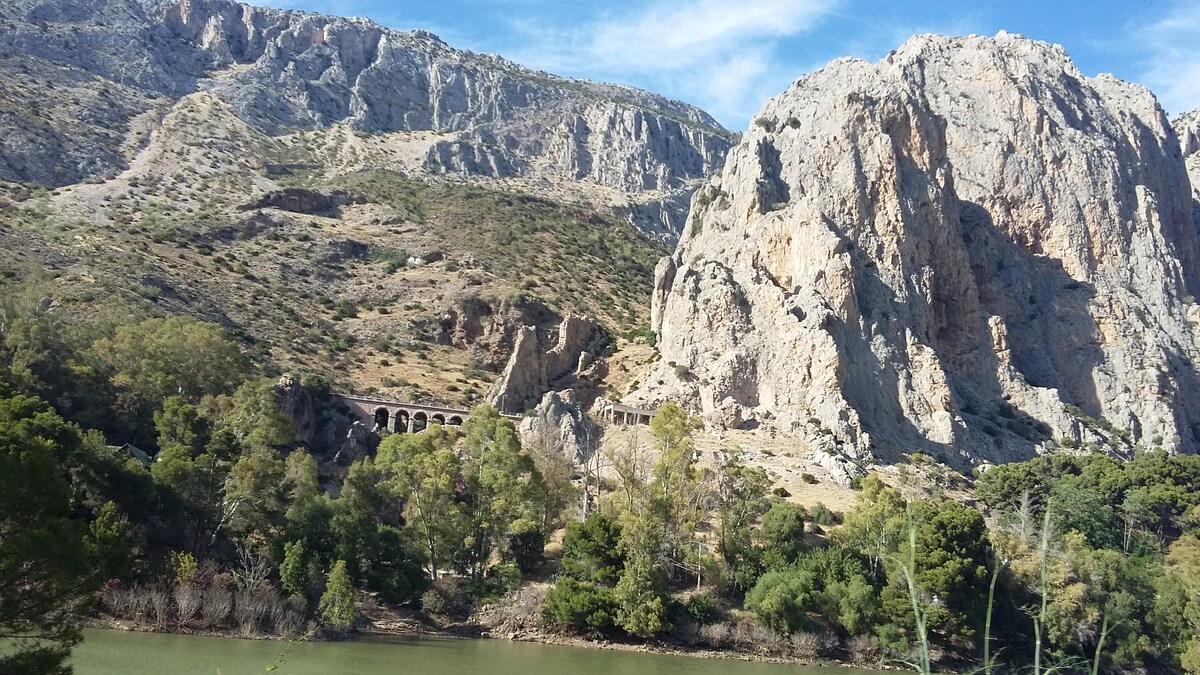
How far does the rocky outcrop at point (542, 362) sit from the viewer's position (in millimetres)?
62719

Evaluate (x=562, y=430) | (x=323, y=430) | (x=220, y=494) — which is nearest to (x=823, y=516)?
(x=562, y=430)

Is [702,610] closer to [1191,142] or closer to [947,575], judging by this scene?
[947,575]

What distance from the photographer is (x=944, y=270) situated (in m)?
69.2

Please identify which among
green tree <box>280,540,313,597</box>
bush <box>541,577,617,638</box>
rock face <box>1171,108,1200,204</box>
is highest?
rock face <box>1171,108,1200,204</box>

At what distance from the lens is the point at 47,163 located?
308 ft

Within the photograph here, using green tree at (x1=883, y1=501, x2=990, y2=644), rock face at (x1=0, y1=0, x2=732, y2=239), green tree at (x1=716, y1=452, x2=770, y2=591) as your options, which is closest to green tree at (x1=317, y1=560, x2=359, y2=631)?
green tree at (x1=716, y1=452, x2=770, y2=591)

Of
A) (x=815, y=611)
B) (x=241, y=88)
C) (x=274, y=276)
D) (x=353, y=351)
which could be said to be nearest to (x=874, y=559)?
(x=815, y=611)

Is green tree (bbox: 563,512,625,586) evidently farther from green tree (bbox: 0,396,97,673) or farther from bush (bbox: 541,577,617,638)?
green tree (bbox: 0,396,97,673)

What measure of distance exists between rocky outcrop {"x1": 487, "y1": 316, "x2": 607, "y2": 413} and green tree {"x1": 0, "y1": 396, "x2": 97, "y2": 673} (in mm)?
42004

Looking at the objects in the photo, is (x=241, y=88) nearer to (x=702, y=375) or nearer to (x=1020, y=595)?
(x=702, y=375)

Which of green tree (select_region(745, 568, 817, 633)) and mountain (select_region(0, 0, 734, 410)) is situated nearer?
green tree (select_region(745, 568, 817, 633))

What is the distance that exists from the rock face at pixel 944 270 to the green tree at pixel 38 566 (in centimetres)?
4208

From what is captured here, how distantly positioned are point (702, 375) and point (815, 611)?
21088 millimetres

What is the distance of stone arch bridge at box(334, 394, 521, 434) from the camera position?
5903 centimetres
